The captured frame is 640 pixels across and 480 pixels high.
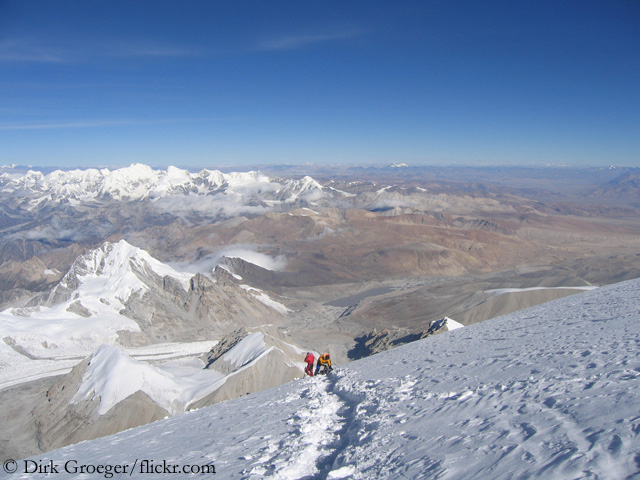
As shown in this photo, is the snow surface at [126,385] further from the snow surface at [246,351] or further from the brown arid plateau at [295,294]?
the snow surface at [246,351]

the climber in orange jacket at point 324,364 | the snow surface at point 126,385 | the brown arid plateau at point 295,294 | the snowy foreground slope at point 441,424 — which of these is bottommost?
the brown arid plateau at point 295,294

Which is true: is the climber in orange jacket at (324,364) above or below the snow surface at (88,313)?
above

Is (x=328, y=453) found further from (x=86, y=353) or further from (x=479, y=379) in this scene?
(x=86, y=353)

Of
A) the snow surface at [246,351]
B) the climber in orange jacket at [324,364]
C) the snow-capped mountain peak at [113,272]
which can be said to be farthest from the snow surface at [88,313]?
the climber in orange jacket at [324,364]

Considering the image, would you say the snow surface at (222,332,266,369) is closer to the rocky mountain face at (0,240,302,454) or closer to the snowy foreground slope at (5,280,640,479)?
the rocky mountain face at (0,240,302,454)

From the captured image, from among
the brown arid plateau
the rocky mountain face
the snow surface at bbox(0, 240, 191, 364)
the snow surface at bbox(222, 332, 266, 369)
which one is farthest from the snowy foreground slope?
the snow surface at bbox(0, 240, 191, 364)

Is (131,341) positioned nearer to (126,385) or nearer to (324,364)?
(126,385)

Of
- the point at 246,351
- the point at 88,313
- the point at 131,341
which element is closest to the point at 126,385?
the point at 246,351

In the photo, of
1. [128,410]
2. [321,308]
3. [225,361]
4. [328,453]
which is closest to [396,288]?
[321,308]
